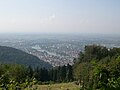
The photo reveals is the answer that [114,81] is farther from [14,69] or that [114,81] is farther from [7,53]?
[7,53]

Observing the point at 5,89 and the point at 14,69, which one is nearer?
the point at 5,89

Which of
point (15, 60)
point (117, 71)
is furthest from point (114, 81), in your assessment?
point (15, 60)

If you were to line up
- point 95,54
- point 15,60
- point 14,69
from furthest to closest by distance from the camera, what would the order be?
point 15,60
point 95,54
point 14,69

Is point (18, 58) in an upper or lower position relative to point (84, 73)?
lower

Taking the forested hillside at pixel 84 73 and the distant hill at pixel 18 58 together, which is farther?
the distant hill at pixel 18 58

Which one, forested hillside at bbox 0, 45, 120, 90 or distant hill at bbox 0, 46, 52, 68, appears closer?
forested hillside at bbox 0, 45, 120, 90

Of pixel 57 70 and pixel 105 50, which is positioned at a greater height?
pixel 105 50

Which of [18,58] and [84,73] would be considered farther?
[18,58]

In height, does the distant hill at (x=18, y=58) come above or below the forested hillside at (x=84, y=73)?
below

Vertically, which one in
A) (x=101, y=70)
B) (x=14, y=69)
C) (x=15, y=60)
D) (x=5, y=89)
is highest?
(x=101, y=70)

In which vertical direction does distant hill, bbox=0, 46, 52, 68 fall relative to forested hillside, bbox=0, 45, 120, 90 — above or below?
below

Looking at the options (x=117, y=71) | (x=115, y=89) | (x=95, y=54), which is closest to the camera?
(x=115, y=89)
